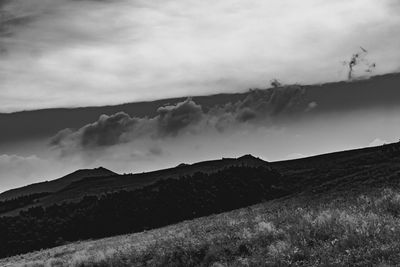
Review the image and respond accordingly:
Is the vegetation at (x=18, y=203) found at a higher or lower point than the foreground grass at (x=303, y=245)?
lower

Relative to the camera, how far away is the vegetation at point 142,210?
48250 millimetres

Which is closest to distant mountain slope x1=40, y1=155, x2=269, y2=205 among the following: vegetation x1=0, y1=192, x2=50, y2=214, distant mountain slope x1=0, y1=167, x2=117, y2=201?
vegetation x1=0, y1=192, x2=50, y2=214

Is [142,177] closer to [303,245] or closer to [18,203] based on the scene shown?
[18,203]

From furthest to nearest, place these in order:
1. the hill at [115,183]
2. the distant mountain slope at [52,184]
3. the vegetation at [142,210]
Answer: the distant mountain slope at [52,184] < the hill at [115,183] < the vegetation at [142,210]

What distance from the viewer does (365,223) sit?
1401 cm

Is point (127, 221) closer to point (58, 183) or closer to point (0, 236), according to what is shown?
point (0, 236)

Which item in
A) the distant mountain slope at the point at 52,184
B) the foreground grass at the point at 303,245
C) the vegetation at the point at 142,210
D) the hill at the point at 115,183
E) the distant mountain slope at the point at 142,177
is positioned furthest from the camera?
the distant mountain slope at the point at 52,184

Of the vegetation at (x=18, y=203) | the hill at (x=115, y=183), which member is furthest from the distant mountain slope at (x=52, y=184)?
the vegetation at (x=18, y=203)

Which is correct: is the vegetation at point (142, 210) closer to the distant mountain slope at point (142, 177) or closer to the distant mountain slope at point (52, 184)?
the distant mountain slope at point (142, 177)

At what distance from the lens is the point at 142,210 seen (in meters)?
49.6

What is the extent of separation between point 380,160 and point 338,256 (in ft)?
140

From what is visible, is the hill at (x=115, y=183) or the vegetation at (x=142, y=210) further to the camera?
the hill at (x=115, y=183)

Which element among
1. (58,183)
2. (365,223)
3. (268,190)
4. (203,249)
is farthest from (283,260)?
(58,183)

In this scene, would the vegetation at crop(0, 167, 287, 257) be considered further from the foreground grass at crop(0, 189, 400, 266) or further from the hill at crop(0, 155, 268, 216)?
the foreground grass at crop(0, 189, 400, 266)
